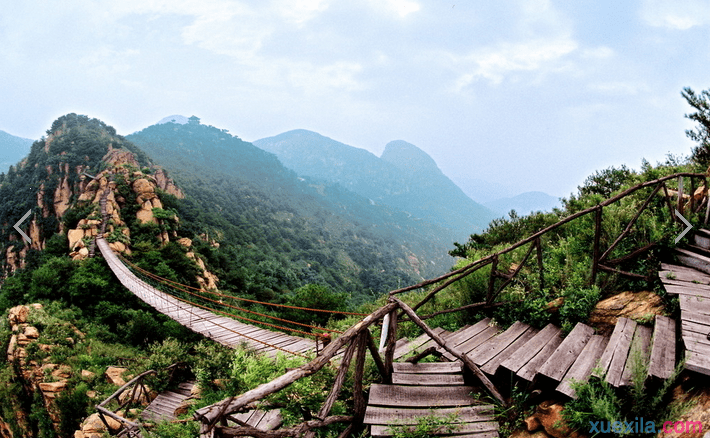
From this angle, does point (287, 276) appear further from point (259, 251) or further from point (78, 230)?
point (78, 230)

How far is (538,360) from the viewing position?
111 inches

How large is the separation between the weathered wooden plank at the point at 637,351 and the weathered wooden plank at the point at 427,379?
1192 mm

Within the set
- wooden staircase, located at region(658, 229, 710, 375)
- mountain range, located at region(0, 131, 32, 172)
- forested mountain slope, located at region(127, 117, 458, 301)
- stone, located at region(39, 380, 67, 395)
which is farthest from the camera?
mountain range, located at region(0, 131, 32, 172)

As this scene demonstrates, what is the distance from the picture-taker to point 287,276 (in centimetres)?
2864

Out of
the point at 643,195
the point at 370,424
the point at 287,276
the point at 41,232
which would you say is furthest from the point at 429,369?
the point at 41,232

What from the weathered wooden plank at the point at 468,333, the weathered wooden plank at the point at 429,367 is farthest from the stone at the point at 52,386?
the weathered wooden plank at the point at 468,333

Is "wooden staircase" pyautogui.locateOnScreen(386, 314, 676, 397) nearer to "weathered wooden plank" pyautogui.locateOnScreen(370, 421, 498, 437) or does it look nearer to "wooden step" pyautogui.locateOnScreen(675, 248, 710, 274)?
"weathered wooden plank" pyautogui.locateOnScreen(370, 421, 498, 437)

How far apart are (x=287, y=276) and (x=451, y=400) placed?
1054 inches

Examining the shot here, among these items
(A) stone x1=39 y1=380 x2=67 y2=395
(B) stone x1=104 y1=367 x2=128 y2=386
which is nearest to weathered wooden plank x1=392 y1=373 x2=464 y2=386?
(B) stone x1=104 y1=367 x2=128 y2=386

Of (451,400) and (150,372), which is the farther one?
(150,372)

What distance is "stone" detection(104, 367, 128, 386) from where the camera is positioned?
27.9 ft

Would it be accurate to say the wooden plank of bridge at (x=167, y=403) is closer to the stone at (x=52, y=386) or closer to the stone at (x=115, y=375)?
the stone at (x=115, y=375)

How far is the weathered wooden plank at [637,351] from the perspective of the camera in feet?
7.11

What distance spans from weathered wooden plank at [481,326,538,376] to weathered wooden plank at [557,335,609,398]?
1.58 feet
